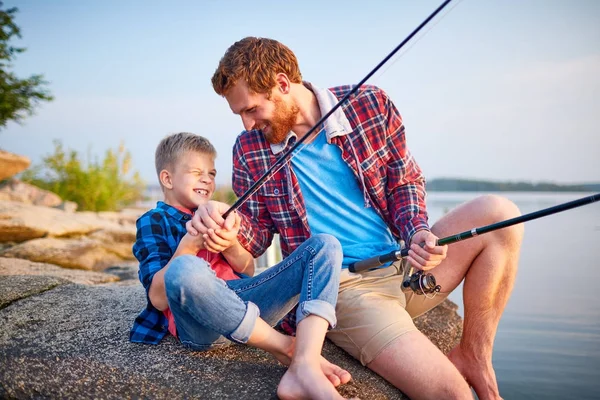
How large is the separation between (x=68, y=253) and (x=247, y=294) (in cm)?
331

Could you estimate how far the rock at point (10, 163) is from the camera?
7129 millimetres

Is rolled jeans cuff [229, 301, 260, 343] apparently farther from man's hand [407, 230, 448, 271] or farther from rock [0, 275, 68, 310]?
rock [0, 275, 68, 310]

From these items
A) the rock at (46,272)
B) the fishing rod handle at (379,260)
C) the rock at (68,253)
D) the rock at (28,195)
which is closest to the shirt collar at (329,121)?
the fishing rod handle at (379,260)

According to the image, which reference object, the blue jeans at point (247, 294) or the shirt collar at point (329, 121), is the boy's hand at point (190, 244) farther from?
the shirt collar at point (329, 121)

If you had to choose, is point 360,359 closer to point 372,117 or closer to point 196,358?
point 196,358

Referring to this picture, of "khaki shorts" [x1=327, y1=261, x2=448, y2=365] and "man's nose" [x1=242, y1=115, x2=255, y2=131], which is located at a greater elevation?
"man's nose" [x1=242, y1=115, x2=255, y2=131]

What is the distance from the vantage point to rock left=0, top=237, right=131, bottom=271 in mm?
4512

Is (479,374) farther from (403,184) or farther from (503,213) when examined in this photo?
(403,184)

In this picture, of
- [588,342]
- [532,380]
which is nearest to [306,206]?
[532,380]

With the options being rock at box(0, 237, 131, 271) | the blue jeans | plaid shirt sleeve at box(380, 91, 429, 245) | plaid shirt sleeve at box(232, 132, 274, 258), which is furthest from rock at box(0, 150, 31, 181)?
plaid shirt sleeve at box(380, 91, 429, 245)

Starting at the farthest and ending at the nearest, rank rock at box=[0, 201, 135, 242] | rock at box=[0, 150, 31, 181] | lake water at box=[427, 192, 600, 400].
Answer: rock at box=[0, 150, 31, 181] < rock at box=[0, 201, 135, 242] < lake water at box=[427, 192, 600, 400]

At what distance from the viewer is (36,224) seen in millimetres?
5270

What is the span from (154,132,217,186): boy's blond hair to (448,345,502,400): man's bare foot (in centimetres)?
144

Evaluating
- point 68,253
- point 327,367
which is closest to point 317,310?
point 327,367
